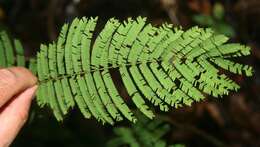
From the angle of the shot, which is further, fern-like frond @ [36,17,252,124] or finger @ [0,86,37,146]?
finger @ [0,86,37,146]

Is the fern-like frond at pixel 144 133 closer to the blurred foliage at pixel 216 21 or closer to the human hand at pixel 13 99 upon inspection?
the human hand at pixel 13 99

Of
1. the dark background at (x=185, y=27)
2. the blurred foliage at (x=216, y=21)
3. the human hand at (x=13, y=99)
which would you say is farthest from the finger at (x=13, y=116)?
the blurred foliage at (x=216, y=21)

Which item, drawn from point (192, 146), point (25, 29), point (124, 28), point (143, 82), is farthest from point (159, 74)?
point (25, 29)

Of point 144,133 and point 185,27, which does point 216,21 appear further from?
point 144,133

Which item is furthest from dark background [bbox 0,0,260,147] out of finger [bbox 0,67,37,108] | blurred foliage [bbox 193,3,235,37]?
finger [bbox 0,67,37,108]

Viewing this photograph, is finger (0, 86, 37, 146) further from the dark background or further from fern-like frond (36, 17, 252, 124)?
the dark background

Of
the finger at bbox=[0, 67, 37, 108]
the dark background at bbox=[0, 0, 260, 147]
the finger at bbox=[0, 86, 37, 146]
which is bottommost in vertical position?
the finger at bbox=[0, 86, 37, 146]

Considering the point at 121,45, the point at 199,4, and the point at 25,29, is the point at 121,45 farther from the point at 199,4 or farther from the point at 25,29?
the point at 25,29

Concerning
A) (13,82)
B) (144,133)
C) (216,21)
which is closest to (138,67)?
(13,82)
